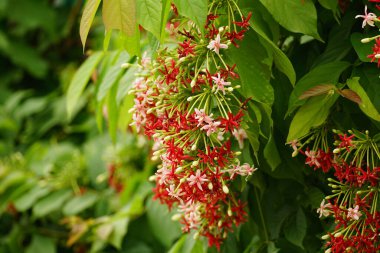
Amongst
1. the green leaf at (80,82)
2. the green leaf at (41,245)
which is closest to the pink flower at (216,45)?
the green leaf at (80,82)

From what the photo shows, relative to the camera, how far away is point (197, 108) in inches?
49.9

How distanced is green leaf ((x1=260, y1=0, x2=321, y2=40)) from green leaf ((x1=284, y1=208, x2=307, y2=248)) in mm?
466

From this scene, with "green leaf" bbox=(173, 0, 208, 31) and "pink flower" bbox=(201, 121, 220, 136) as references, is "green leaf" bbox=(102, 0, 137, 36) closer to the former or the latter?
"green leaf" bbox=(173, 0, 208, 31)

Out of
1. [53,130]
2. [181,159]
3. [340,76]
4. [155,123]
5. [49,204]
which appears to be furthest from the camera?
[53,130]

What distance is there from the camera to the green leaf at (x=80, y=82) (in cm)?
186

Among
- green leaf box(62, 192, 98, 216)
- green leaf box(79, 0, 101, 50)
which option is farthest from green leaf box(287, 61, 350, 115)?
green leaf box(62, 192, 98, 216)

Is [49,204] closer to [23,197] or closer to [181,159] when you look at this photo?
[23,197]

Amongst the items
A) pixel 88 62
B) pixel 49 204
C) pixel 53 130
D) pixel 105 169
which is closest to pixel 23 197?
pixel 49 204

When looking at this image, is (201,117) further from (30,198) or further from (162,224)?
(30,198)

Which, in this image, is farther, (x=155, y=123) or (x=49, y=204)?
(x=49, y=204)

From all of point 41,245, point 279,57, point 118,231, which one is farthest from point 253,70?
point 41,245

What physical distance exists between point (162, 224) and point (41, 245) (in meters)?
0.97

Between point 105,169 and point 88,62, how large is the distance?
3.36ft

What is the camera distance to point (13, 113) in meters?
3.49
